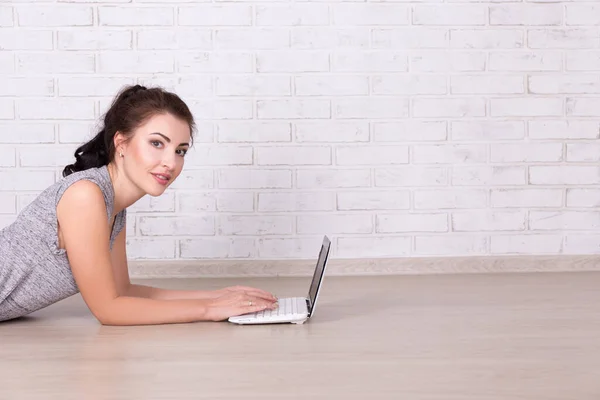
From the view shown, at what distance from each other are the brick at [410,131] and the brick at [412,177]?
0.41ft

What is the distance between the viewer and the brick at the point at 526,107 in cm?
339

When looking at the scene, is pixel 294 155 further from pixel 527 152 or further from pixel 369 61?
pixel 527 152

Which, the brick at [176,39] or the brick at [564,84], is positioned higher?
the brick at [176,39]

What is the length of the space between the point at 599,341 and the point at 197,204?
1.80 meters

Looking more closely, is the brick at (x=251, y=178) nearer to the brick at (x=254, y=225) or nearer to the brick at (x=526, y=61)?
the brick at (x=254, y=225)

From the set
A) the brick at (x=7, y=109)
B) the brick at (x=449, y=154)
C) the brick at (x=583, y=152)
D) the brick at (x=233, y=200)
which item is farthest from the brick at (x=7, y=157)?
the brick at (x=583, y=152)

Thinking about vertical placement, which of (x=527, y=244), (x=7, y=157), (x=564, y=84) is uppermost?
(x=564, y=84)

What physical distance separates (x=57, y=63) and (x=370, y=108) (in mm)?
1323

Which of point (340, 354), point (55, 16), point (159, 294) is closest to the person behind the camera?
point (340, 354)

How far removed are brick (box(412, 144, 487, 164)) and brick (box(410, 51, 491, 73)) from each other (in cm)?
33

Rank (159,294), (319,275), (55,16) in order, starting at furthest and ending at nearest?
(55,16), (159,294), (319,275)

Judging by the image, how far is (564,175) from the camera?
11.2 feet

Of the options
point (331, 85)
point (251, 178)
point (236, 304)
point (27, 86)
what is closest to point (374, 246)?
point (251, 178)

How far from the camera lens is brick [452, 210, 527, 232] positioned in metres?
3.41
